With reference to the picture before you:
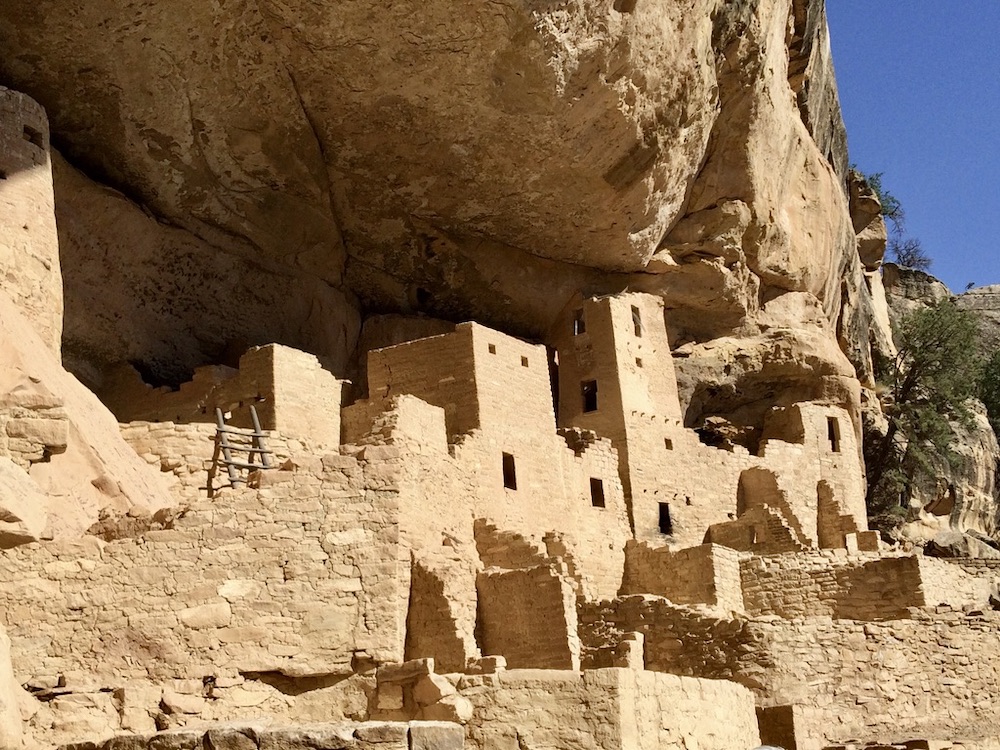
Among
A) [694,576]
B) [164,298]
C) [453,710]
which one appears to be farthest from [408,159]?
[453,710]

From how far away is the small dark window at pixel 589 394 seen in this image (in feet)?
79.8

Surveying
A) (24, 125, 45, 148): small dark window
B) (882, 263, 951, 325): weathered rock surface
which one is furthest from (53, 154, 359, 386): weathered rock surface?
(882, 263, 951, 325): weathered rock surface

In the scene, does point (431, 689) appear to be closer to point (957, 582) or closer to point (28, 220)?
point (28, 220)

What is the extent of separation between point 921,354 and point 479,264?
13503 mm

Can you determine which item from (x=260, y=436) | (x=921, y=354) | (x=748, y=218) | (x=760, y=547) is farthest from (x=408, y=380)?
(x=921, y=354)

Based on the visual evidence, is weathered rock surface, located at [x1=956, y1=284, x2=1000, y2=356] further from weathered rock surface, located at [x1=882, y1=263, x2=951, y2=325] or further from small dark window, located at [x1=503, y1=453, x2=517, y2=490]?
small dark window, located at [x1=503, y1=453, x2=517, y2=490]

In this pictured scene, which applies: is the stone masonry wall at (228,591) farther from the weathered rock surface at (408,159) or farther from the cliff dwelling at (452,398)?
the weathered rock surface at (408,159)

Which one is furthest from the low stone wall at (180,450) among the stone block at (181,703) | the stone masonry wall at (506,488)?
the stone block at (181,703)

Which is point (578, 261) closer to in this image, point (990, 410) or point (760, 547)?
point (760, 547)

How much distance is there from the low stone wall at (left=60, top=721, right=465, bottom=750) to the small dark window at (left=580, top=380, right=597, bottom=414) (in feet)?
56.7

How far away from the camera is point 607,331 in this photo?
2448 centimetres

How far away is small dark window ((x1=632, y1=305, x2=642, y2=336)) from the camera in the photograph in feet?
82.2

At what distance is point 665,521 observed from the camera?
907 inches

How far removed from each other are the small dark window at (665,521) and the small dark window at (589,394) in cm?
224
